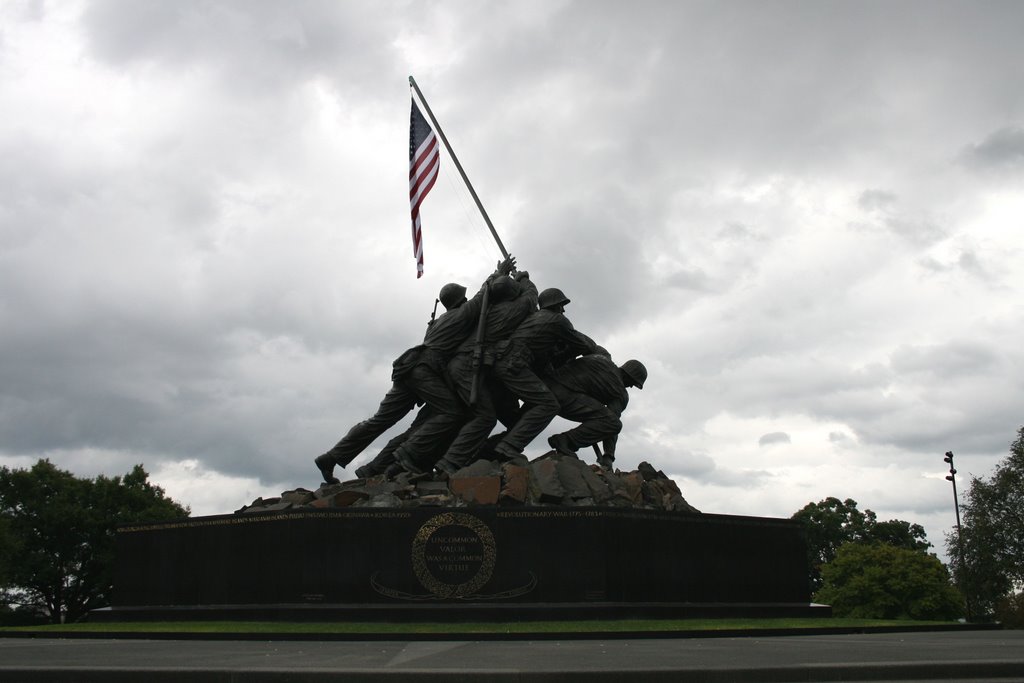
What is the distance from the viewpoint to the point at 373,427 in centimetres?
1872

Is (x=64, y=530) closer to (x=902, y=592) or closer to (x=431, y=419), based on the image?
(x=431, y=419)

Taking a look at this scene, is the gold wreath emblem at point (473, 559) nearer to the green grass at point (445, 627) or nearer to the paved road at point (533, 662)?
the green grass at point (445, 627)

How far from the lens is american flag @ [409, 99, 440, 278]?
19688 mm

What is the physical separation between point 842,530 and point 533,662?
174 feet

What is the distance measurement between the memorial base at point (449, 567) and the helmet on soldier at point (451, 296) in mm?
4819

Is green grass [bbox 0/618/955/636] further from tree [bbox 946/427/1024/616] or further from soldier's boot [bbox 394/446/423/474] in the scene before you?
tree [bbox 946/427/1024/616]

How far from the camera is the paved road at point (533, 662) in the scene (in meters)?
7.95

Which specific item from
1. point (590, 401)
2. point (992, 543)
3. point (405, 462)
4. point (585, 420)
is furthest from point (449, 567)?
point (992, 543)

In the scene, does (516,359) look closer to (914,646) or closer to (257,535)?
(257,535)

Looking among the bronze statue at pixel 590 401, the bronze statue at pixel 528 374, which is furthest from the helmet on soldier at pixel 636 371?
the bronze statue at pixel 528 374

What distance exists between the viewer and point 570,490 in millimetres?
16500

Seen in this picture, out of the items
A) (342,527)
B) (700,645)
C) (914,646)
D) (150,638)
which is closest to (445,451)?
(342,527)

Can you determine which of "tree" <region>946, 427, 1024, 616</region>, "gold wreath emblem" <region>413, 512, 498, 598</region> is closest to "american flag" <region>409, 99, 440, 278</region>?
"gold wreath emblem" <region>413, 512, 498, 598</region>

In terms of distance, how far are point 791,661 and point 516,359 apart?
9664 mm
